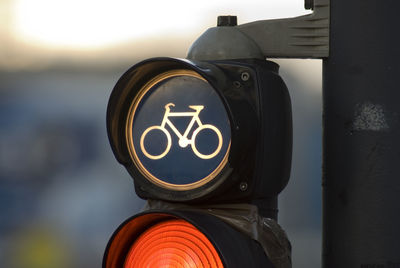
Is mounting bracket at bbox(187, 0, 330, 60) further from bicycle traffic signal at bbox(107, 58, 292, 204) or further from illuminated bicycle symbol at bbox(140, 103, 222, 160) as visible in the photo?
illuminated bicycle symbol at bbox(140, 103, 222, 160)

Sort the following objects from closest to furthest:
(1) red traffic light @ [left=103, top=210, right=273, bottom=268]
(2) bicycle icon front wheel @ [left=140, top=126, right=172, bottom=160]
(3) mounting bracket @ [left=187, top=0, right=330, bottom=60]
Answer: (1) red traffic light @ [left=103, top=210, right=273, bottom=268], (2) bicycle icon front wheel @ [left=140, top=126, right=172, bottom=160], (3) mounting bracket @ [left=187, top=0, right=330, bottom=60]

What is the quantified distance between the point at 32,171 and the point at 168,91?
924 centimetres

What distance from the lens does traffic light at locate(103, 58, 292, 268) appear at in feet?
4.40

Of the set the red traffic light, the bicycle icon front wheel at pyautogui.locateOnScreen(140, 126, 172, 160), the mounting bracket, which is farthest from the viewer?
the mounting bracket

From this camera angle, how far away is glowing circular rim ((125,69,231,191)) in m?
1.37

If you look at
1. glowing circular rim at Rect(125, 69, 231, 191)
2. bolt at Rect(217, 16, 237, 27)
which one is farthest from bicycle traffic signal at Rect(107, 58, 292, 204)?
bolt at Rect(217, 16, 237, 27)

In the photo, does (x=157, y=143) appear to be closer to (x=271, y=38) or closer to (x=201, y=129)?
(x=201, y=129)

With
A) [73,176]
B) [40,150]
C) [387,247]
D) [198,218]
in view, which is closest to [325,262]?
[387,247]

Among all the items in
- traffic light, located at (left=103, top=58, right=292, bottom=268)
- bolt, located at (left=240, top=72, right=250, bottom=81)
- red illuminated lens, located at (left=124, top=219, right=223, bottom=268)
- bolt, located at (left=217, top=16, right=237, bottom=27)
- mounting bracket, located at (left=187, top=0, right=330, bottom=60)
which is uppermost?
bolt, located at (left=217, top=16, right=237, bottom=27)

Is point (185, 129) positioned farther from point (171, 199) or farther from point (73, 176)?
point (73, 176)

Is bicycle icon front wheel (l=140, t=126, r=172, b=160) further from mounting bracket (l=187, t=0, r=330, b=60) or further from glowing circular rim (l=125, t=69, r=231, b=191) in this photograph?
mounting bracket (l=187, t=0, r=330, b=60)

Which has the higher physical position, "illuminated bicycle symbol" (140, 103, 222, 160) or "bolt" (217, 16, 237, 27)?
"bolt" (217, 16, 237, 27)

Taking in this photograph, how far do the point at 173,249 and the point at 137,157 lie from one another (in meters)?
0.17

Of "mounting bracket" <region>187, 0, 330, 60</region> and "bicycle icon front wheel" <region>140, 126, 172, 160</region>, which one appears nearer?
"bicycle icon front wheel" <region>140, 126, 172, 160</region>
